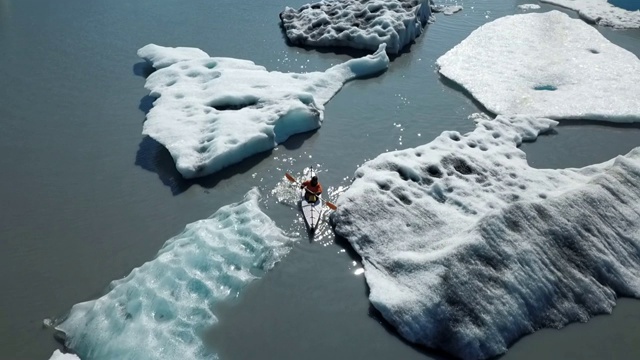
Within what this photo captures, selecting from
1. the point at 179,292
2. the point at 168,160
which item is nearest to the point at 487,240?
the point at 179,292

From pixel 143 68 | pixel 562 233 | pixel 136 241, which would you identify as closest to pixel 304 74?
pixel 143 68

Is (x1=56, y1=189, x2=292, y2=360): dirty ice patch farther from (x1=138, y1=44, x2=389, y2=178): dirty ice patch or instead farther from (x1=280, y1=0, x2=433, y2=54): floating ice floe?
(x1=280, y1=0, x2=433, y2=54): floating ice floe

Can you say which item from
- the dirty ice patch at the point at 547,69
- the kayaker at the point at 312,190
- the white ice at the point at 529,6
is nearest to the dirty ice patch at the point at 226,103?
the kayaker at the point at 312,190

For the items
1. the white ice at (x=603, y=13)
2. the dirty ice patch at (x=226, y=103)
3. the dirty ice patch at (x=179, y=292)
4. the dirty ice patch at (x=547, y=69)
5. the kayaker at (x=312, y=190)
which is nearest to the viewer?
the dirty ice patch at (x=179, y=292)

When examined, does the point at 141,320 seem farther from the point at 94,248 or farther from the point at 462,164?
the point at 462,164

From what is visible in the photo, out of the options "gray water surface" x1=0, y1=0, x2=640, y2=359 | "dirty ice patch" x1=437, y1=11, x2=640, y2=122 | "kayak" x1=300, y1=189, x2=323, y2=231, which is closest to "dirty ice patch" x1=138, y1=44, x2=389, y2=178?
"gray water surface" x1=0, y1=0, x2=640, y2=359

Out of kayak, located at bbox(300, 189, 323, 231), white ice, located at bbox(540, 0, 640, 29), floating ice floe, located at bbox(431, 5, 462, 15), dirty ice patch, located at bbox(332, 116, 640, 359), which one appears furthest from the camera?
floating ice floe, located at bbox(431, 5, 462, 15)

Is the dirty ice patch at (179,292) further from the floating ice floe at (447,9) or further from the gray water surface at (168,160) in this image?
the floating ice floe at (447,9)
